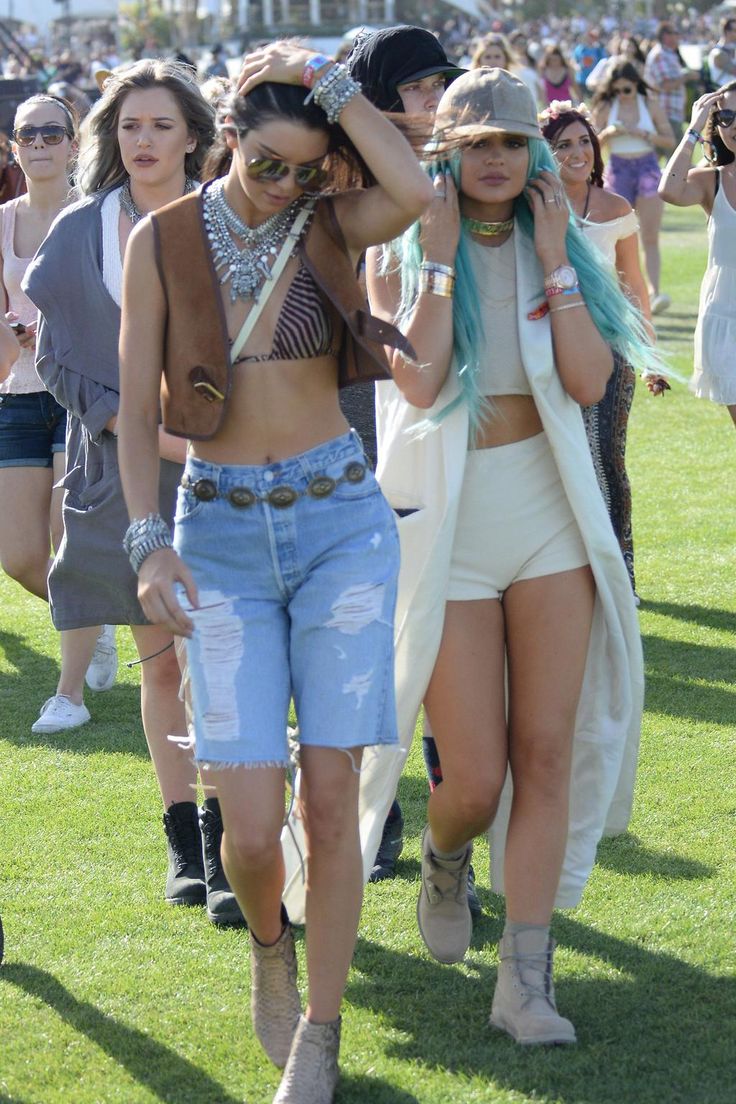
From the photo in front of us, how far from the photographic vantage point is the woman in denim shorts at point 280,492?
320cm

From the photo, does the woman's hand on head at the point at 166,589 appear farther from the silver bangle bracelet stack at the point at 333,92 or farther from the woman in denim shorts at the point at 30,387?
the woman in denim shorts at the point at 30,387

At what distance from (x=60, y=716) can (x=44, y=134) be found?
2311 millimetres

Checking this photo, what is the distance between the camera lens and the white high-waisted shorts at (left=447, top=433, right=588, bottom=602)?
12.2ft

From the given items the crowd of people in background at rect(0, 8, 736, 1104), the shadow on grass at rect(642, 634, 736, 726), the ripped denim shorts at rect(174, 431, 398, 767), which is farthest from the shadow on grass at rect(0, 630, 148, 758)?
the ripped denim shorts at rect(174, 431, 398, 767)

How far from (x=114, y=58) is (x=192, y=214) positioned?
4738 cm

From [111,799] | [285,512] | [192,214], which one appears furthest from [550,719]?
[111,799]

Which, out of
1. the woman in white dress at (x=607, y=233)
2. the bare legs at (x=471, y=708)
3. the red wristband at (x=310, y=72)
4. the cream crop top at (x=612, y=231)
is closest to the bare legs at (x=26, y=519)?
the woman in white dress at (x=607, y=233)

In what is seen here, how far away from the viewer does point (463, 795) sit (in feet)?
12.2

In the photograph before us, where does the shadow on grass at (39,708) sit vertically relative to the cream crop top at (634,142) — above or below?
below

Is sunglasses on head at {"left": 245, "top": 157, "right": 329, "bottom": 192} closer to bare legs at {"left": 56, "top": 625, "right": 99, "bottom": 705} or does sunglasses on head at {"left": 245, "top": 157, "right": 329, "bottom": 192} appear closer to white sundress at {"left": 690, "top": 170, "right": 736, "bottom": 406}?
bare legs at {"left": 56, "top": 625, "right": 99, "bottom": 705}

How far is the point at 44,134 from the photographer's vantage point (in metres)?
6.38

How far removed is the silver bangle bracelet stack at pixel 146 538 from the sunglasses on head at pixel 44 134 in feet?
11.8

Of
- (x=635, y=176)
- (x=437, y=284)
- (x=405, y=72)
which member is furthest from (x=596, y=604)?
(x=635, y=176)

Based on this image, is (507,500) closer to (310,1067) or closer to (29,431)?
(310,1067)
